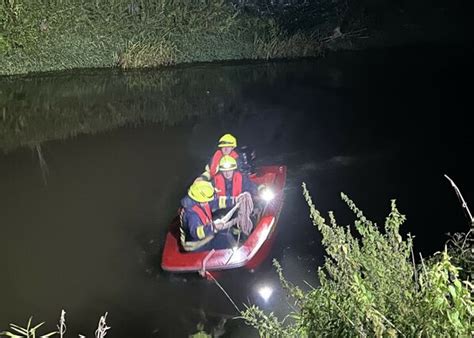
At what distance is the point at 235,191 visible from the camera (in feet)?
23.3

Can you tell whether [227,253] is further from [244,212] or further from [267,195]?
[267,195]

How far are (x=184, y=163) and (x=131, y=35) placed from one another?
310 inches

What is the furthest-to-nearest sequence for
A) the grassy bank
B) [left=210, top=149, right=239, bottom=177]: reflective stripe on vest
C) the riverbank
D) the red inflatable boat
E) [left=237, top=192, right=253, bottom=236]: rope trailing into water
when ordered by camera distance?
the riverbank, the grassy bank, [left=210, top=149, right=239, bottom=177]: reflective stripe on vest, [left=237, top=192, right=253, bottom=236]: rope trailing into water, the red inflatable boat

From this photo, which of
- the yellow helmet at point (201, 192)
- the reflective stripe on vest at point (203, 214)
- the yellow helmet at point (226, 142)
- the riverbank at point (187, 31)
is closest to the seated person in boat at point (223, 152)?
the yellow helmet at point (226, 142)

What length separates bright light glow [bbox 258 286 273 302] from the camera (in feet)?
21.3

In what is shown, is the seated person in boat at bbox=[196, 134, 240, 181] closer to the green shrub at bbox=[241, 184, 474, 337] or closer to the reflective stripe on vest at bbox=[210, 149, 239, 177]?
the reflective stripe on vest at bbox=[210, 149, 239, 177]

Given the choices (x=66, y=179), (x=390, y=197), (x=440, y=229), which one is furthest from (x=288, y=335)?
(x=66, y=179)

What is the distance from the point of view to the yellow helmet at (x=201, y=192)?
6.56 m

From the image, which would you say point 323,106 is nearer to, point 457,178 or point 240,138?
point 240,138

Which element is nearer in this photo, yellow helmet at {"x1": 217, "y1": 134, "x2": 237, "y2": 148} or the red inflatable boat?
the red inflatable boat

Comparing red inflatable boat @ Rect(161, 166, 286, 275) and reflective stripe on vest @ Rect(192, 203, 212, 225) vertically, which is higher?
reflective stripe on vest @ Rect(192, 203, 212, 225)

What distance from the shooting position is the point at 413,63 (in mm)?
17234

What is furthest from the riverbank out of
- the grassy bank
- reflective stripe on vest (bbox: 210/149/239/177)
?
reflective stripe on vest (bbox: 210/149/239/177)

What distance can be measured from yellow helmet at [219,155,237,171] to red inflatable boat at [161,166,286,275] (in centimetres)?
72
